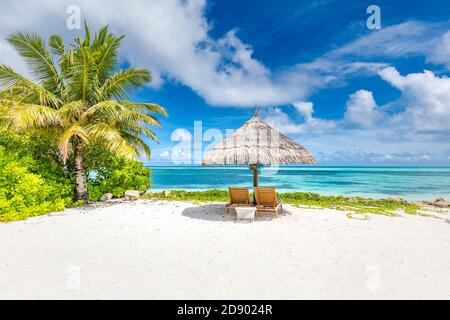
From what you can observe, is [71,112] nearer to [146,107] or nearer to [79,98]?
[79,98]

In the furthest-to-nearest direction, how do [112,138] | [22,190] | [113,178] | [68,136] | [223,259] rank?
[113,178] → [112,138] → [68,136] → [22,190] → [223,259]

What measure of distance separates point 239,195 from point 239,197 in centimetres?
7

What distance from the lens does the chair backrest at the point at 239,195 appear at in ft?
23.0

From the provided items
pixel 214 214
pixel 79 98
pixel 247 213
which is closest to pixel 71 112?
pixel 79 98

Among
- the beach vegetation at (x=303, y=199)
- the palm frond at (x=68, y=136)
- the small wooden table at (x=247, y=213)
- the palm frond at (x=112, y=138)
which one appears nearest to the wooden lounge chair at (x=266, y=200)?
the small wooden table at (x=247, y=213)

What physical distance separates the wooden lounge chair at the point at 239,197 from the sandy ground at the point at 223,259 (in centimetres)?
78

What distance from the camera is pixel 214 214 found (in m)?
7.43

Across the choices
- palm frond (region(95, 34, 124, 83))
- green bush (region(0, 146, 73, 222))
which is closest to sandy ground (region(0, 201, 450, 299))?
green bush (region(0, 146, 73, 222))

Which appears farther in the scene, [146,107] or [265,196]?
[146,107]

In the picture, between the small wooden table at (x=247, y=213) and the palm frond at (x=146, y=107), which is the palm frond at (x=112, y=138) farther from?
the small wooden table at (x=247, y=213)

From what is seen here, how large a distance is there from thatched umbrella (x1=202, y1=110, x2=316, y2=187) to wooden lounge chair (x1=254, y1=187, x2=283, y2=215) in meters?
0.81

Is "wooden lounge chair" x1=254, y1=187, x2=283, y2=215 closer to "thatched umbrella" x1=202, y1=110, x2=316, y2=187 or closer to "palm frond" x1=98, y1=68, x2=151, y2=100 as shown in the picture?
"thatched umbrella" x1=202, y1=110, x2=316, y2=187
